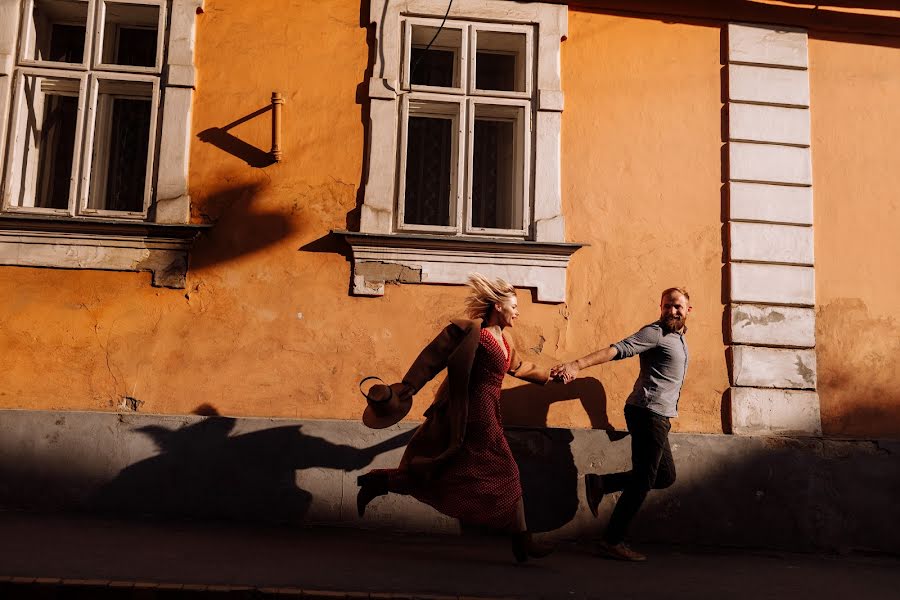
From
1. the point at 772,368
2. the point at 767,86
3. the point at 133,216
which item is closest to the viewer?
the point at 133,216

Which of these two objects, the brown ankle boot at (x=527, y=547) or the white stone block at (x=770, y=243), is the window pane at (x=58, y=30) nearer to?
the brown ankle boot at (x=527, y=547)

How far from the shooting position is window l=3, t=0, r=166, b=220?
6324mm

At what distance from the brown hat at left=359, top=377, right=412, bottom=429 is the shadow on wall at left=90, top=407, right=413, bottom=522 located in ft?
3.44

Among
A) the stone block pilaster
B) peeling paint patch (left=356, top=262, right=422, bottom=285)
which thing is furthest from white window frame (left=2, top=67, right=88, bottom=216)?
the stone block pilaster

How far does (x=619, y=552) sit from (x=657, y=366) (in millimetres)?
1246

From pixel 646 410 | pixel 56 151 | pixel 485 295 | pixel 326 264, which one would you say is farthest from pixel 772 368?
pixel 56 151

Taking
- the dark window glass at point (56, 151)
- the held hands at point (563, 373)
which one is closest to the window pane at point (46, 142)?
the dark window glass at point (56, 151)

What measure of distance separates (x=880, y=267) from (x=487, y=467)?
385cm

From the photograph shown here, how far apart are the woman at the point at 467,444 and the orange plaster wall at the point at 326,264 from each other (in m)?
1.12

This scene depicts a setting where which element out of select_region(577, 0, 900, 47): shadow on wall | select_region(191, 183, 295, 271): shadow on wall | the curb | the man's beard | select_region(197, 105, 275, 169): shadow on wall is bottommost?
the curb

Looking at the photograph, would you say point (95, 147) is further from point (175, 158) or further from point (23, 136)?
point (175, 158)

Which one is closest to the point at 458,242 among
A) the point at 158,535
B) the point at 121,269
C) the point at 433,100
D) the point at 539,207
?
the point at 539,207

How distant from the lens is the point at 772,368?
6.49 metres

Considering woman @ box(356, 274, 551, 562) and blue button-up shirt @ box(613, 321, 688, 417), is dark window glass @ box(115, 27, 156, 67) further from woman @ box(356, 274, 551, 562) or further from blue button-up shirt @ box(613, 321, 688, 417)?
blue button-up shirt @ box(613, 321, 688, 417)
